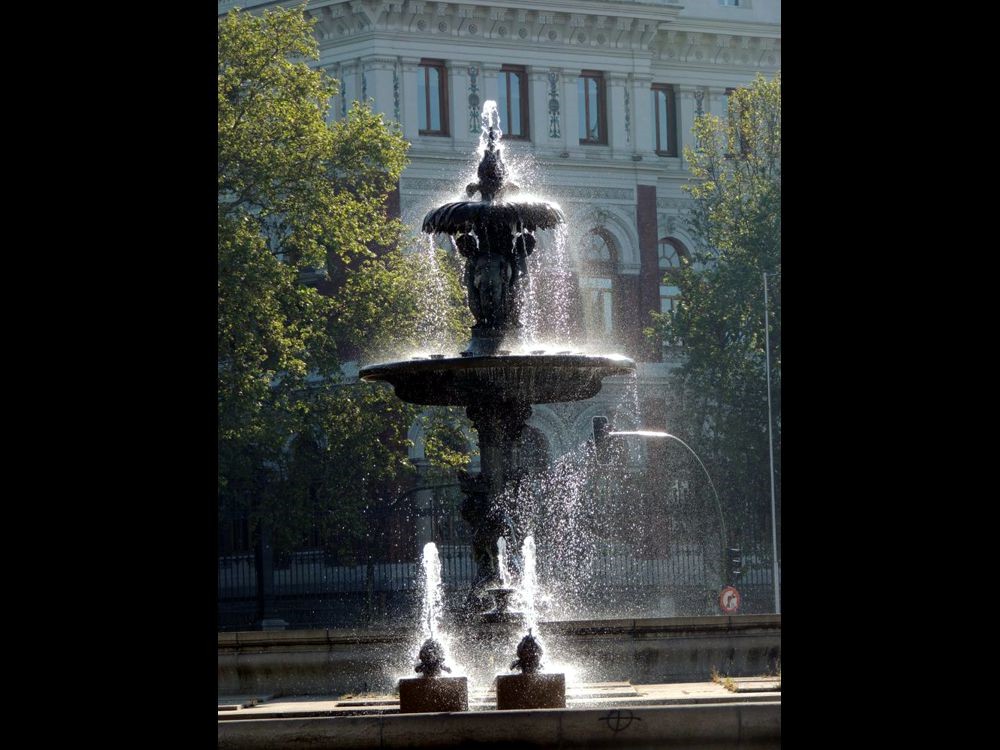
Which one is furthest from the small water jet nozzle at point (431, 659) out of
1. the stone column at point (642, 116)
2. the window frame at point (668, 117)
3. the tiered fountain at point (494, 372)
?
the window frame at point (668, 117)

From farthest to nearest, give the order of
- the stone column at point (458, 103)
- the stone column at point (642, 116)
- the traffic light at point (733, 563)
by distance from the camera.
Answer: the stone column at point (642, 116)
the stone column at point (458, 103)
the traffic light at point (733, 563)

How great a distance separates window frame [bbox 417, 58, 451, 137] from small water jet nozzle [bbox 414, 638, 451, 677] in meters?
35.4

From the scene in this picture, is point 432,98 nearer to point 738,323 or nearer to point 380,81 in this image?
point 380,81

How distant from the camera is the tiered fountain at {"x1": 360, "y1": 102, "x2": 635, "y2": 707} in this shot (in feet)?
40.0

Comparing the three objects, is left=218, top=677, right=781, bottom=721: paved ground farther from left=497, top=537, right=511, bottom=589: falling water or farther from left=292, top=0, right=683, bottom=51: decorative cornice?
left=292, top=0, right=683, bottom=51: decorative cornice

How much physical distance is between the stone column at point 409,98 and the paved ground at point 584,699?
32.2m

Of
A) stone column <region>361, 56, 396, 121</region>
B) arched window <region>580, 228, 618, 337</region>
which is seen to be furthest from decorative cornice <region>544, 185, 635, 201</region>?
stone column <region>361, 56, 396, 121</region>

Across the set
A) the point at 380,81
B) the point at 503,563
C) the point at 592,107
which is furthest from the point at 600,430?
the point at 503,563

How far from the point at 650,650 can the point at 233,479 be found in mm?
19657

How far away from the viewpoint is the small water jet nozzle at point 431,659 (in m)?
9.42

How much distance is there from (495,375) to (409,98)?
31807mm

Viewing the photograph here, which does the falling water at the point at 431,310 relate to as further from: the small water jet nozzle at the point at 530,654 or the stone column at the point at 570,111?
the small water jet nozzle at the point at 530,654

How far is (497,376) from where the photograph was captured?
12258 millimetres
